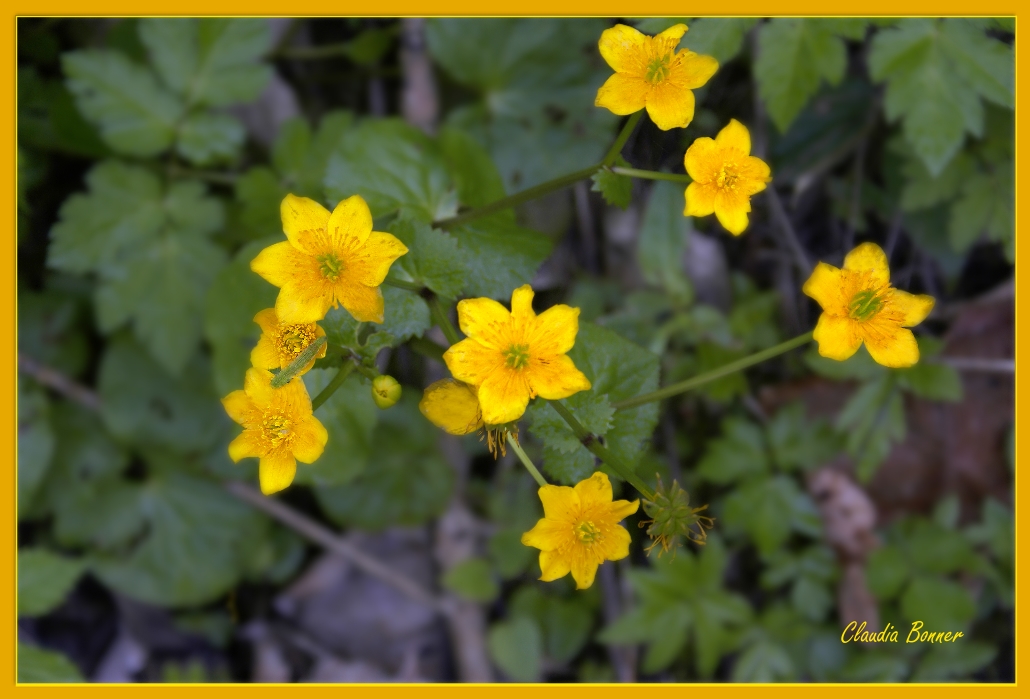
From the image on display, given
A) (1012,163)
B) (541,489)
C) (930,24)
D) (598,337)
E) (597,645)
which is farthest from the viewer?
(597,645)

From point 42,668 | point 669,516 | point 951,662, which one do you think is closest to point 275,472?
point 669,516

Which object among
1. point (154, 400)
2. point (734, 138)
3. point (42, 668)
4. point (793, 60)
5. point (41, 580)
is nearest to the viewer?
point (734, 138)

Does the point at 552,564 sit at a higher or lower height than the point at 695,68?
lower

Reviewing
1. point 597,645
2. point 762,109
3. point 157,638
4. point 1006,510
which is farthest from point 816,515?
point 157,638

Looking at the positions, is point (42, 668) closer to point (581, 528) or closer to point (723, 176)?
point (581, 528)

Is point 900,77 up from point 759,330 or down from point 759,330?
up

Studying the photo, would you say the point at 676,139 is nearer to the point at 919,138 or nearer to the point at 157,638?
the point at 919,138

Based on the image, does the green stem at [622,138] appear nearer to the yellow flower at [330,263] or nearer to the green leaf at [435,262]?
the green leaf at [435,262]
